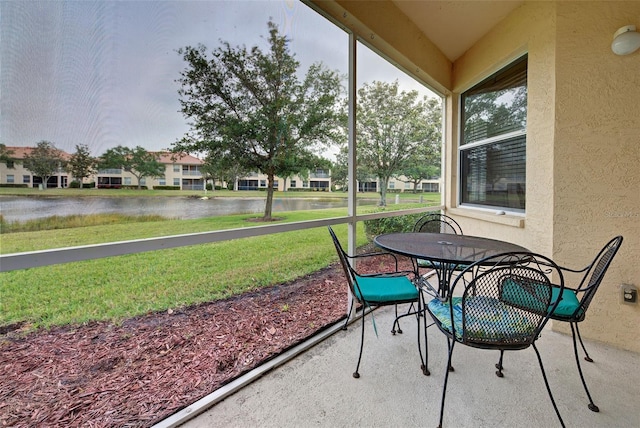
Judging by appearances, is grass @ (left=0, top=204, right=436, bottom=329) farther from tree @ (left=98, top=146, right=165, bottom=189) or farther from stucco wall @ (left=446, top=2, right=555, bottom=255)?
stucco wall @ (left=446, top=2, right=555, bottom=255)

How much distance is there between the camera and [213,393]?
1523mm

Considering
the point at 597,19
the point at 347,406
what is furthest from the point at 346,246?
the point at 597,19

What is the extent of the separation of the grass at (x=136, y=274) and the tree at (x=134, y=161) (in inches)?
10.5

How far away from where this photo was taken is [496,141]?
301 centimetres

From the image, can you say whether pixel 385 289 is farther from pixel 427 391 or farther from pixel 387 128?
pixel 387 128

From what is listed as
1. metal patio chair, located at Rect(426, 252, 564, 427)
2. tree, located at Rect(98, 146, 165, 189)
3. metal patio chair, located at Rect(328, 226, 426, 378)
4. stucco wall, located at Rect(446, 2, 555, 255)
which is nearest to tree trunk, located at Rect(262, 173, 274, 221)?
metal patio chair, located at Rect(328, 226, 426, 378)

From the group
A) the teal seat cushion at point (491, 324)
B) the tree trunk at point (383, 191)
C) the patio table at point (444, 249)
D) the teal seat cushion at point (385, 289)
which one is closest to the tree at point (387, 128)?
the tree trunk at point (383, 191)

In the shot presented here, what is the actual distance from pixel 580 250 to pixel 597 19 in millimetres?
1757

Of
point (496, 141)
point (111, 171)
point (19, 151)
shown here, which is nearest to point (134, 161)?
point (111, 171)

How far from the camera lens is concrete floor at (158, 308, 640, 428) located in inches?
54.6

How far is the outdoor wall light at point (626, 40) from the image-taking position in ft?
5.98

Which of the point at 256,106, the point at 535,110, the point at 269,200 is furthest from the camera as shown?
the point at 535,110

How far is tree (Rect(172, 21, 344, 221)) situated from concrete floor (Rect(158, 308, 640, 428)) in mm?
1097

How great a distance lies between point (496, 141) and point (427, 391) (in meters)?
2.74
